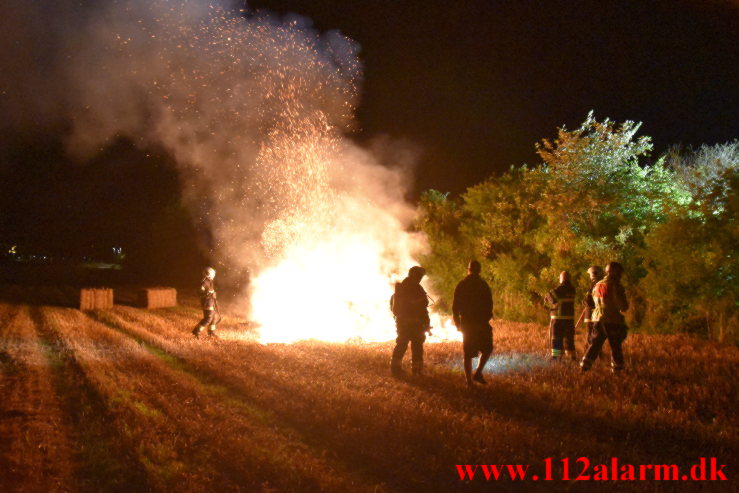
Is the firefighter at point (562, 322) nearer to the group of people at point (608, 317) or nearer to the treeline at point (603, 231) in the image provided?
the group of people at point (608, 317)

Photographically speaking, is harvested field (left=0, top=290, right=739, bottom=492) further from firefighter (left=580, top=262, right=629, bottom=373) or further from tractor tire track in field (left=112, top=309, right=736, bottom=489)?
firefighter (left=580, top=262, right=629, bottom=373)

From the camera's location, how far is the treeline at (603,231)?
480 inches

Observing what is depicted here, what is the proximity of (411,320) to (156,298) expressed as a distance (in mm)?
16298

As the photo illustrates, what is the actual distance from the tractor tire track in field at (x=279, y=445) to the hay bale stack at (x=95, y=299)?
13.5 metres

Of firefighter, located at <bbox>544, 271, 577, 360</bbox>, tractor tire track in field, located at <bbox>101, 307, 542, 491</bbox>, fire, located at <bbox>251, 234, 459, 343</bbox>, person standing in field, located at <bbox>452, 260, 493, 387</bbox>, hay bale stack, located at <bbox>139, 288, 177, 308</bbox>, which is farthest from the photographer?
hay bale stack, located at <bbox>139, 288, 177, 308</bbox>

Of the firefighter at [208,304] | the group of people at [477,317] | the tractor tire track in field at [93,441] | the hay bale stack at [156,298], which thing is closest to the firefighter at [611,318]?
the group of people at [477,317]

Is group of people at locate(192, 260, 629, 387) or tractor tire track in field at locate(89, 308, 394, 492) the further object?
group of people at locate(192, 260, 629, 387)

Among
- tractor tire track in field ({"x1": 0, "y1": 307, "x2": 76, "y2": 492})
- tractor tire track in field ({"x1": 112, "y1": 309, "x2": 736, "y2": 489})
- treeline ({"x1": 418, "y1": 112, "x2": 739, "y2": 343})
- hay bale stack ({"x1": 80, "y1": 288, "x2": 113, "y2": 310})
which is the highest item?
treeline ({"x1": 418, "y1": 112, "x2": 739, "y2": 343})

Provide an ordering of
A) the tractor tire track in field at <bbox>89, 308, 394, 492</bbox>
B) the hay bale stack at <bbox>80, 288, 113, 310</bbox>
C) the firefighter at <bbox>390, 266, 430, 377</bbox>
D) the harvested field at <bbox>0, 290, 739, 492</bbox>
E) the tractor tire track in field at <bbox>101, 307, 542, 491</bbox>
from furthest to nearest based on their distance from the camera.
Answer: the hay bale stack at <bbox>80, 288, 113, 310</bbox>, the firefighter at <bbox>390, 266, 430, 377</bbox>, the tractor tire track in field at <bbox>101, 307, 542, 491</bbox>, the harvested field at <bbox>0, 290, 739, 492</bbox>, the tractor tire track in field at <bbox>89, 308, 394, 492</bbox>

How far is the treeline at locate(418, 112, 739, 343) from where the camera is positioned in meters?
12.2

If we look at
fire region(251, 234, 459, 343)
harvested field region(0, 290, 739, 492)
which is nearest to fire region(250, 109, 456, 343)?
fire region(251, 234, 459, 343)

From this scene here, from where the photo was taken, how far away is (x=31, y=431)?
5828mm

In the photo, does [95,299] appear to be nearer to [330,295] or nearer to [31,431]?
[330,295]

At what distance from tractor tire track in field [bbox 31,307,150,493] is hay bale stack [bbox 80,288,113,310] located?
12.3 meters
